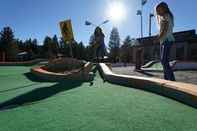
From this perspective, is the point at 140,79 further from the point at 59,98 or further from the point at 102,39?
the point at 102,39

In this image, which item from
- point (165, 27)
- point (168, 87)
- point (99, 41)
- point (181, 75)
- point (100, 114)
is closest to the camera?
point (100, 114)

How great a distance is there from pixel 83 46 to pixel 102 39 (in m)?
75.9

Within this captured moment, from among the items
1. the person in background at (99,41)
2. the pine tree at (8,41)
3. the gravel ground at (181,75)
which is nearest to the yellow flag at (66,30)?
the person in background at (99,41)

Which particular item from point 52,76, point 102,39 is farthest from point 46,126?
point 102,39

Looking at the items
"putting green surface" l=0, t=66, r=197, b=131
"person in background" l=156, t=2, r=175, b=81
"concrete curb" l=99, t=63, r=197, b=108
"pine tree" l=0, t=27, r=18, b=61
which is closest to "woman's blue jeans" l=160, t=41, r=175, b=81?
"person in background" l=156, t=2, r=175, b=81

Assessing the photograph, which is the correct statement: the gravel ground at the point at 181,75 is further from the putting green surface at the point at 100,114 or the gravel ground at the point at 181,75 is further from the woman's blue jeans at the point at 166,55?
the putting green surface at the point at 100,114

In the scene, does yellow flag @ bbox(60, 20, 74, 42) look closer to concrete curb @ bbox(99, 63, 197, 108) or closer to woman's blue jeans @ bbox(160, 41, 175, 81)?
concrete curb @ bbox(99, 63, 197, 108)

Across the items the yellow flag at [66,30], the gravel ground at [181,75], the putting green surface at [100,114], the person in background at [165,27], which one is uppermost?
the yellow flag at [66,30]

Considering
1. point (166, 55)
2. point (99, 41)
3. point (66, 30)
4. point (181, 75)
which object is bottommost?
point (181, 75)

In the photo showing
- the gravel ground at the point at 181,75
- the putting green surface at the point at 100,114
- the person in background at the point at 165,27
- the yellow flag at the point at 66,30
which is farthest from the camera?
the yellow flag at the point at 66,30

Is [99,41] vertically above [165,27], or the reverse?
[99,41]

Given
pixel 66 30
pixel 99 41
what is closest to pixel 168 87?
pixel 99 41

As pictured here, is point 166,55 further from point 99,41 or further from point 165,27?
point 99,41

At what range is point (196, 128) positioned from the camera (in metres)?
3.33
